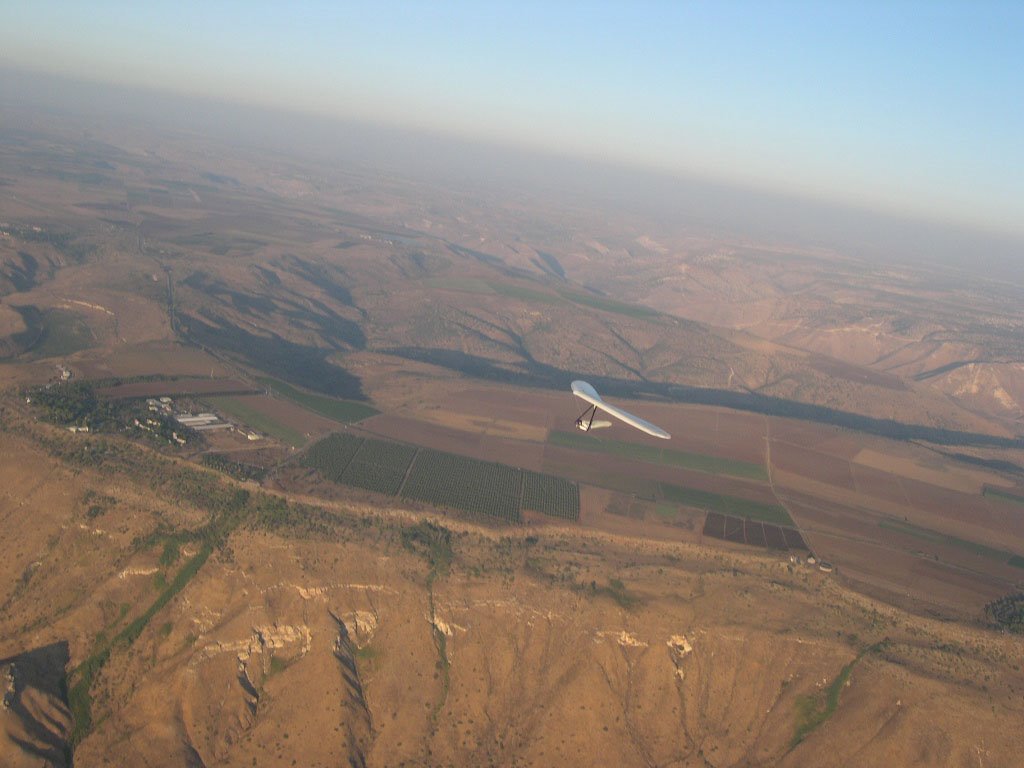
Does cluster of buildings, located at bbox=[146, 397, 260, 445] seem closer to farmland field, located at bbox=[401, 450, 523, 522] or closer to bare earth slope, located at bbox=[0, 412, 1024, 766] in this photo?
bare earth slope, located at bbox=[0, 412, 1024, 766]

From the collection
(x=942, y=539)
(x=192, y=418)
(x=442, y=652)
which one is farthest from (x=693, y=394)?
(x=442, y=652)

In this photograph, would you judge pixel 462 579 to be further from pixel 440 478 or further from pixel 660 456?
pixel 660 456

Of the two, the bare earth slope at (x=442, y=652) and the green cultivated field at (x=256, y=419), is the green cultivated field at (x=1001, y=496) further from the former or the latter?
the green cultivated field at (x=256, y=419)

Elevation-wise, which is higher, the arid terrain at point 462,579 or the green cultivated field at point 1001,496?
the green cultivated field at point 1001,496

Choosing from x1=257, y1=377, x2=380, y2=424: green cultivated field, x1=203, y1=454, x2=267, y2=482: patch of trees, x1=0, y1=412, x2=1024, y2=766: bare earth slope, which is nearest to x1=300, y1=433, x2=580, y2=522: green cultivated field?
x1=203, y1=454, x2=267, y2=482: patch of trees

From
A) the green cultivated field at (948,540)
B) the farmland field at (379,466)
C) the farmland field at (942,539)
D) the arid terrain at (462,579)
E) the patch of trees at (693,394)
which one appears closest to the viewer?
the arid terrain at (462,579)

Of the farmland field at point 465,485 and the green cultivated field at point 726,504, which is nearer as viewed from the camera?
the farmland field at point 465,485

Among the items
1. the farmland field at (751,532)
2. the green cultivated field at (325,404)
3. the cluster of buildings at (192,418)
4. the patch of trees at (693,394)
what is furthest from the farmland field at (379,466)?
the patch of trees at (693,394)
